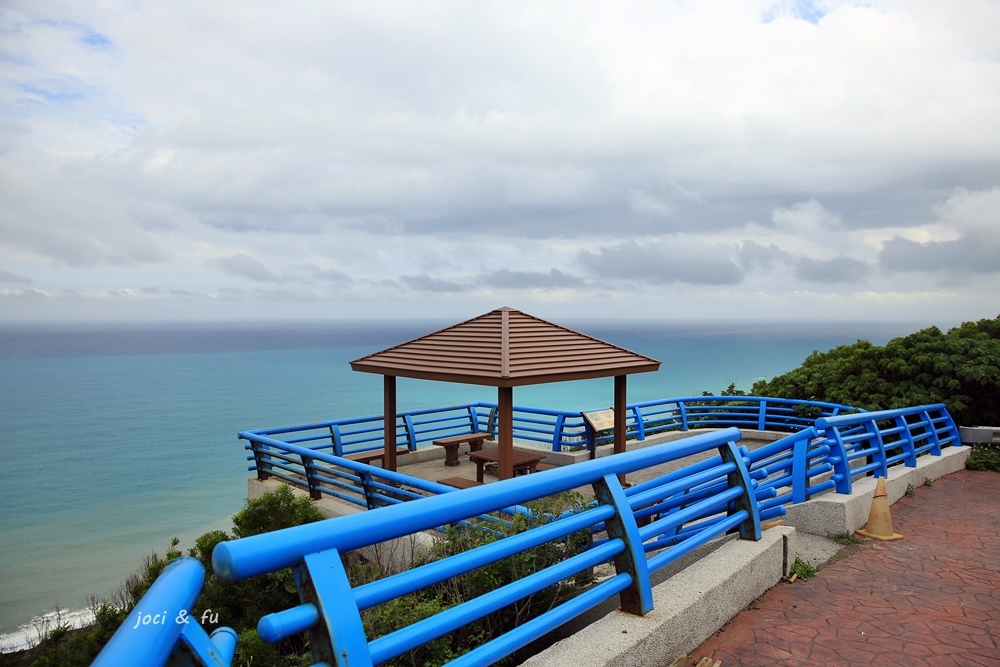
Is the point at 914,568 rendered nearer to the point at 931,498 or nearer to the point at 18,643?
the point at 931,498

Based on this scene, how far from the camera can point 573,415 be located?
12.6m

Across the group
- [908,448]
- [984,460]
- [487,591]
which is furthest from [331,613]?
[984,460]

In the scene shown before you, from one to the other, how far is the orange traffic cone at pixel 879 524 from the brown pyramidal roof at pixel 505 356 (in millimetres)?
4430

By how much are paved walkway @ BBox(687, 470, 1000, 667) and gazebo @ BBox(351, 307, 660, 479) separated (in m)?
4.74

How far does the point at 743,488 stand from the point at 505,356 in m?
5.44

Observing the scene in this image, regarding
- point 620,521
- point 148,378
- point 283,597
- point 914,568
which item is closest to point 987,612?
point 914,568

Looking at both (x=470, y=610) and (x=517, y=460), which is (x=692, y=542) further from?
(x=517, y=460)

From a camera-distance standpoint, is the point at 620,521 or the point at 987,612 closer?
the point at 620,521

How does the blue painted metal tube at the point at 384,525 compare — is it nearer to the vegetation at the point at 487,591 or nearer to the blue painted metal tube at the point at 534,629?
the blue painted metal tube at the point at 534,629

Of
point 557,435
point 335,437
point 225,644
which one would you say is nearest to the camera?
point 225,644

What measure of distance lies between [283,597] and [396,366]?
14.0ft

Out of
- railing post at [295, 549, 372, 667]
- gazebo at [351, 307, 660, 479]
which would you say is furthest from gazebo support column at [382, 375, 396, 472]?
railing post at [295, 549, 372, 667]

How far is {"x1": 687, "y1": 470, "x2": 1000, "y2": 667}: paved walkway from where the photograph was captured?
11.9 ft

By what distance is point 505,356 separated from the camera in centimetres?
956
